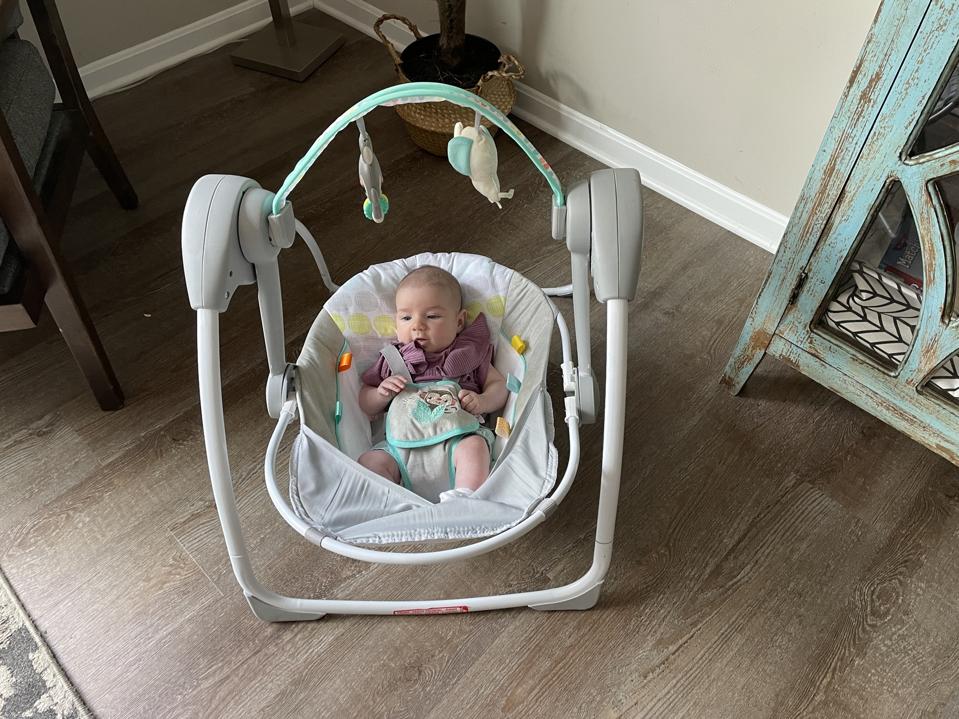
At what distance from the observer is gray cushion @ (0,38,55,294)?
4.40 ft

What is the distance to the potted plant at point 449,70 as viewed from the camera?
1843 mm

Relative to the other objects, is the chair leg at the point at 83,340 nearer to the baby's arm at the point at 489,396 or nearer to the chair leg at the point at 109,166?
the chair leg at the point at 109,166

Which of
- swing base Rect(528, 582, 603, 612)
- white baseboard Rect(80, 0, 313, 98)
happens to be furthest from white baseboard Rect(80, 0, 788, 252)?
swing base Rect(528, 582, 603, 612)

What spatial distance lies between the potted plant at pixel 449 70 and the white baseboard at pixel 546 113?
15 centimetres

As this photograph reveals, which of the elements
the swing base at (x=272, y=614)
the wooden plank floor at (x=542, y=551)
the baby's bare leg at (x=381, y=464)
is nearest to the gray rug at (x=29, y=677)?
the wooden plank floor at (x=542, y=551)

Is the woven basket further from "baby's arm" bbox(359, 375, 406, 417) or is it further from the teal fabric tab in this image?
the teal fabric tab

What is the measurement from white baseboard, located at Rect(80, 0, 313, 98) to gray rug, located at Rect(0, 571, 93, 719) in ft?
5.13

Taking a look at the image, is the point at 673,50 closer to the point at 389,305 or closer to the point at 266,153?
the point at 389,305

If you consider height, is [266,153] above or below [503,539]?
below

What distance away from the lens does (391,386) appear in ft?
4.33

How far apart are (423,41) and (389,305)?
957 mm

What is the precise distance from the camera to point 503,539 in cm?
105

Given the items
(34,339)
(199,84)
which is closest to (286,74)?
(199,84)

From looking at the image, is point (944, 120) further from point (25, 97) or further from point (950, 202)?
point (25, 97)
